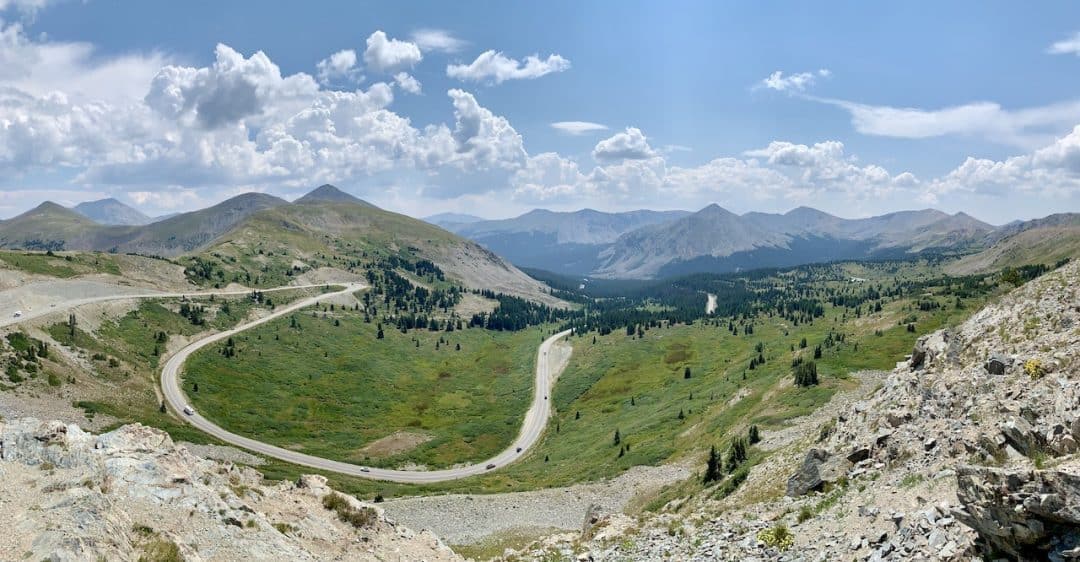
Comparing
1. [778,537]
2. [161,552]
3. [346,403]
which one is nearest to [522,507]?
[778,537]

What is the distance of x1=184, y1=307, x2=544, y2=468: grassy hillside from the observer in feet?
415

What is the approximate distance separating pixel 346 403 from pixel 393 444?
38977 mm

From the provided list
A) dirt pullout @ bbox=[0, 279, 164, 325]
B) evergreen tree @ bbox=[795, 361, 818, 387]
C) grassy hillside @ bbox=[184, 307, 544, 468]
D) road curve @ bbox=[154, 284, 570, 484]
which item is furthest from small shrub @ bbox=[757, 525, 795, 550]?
dirt pullout @ bbox=[0, 279, 164, 325]

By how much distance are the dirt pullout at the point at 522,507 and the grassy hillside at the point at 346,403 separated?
4655 centimetres

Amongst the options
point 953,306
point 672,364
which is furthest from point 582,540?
point 953,306

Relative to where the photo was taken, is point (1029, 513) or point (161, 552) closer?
point (1029, 513)

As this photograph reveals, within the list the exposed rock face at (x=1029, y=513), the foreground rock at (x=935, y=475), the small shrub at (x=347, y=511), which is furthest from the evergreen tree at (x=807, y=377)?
the small shrub at (x=347, y=511)

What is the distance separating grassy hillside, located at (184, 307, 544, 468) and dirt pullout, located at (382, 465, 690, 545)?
46.5 metres

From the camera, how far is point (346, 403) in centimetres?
16150

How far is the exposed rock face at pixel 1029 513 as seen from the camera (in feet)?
50.4

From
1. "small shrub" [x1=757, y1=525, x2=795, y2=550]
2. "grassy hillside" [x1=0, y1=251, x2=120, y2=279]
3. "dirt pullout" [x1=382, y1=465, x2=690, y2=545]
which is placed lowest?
"dirt pullout" [x1=382, y1=465, x2=690, y2=545]

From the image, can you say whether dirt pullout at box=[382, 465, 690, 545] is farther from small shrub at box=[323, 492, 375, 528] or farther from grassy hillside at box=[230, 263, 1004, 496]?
small shrub at box=[323, 492, 375, 528]

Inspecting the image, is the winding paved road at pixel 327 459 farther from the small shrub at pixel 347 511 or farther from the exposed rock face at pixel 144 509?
the exposed rock face at pixel 144 509

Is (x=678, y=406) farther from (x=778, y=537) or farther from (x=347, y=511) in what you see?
(x=347, y=511)
